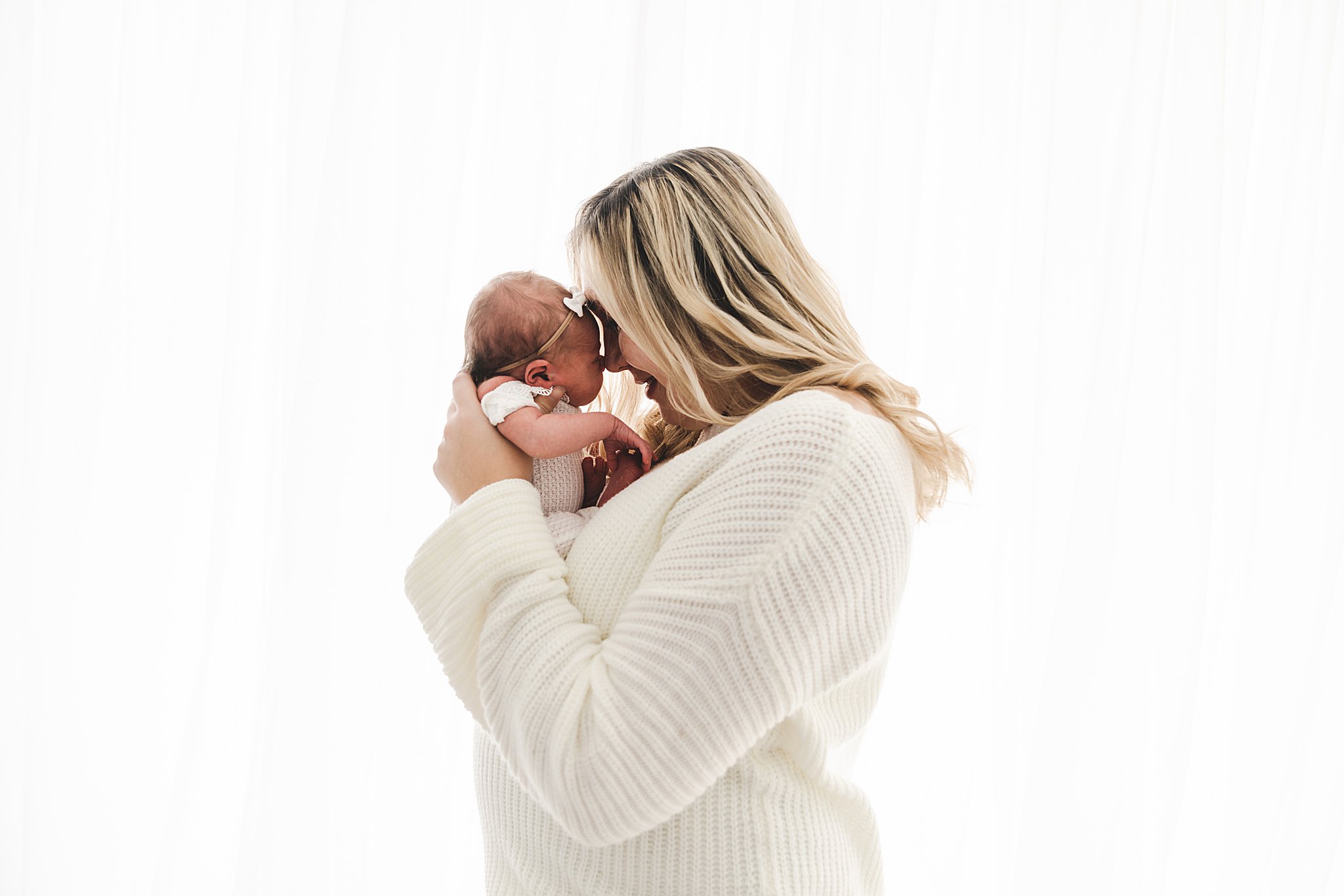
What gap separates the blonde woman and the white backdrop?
2.47 ft

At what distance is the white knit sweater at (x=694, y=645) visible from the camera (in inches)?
33.4

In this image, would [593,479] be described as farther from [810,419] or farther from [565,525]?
[810,419]

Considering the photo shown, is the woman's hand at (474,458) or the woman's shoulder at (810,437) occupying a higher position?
the woman's shoulder at (810,437)

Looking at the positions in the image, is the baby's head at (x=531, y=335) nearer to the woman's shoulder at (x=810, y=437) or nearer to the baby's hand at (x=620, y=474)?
the baby's hand at (x=620, y=474)

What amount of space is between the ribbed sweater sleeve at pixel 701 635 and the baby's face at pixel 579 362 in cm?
34

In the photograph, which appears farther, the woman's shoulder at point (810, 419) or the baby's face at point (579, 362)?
the baby's face at point (579, 362)

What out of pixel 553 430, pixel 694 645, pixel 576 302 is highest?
pixel 576 302

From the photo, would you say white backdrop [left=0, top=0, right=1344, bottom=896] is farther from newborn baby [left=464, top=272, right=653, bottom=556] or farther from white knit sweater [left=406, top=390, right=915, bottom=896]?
white knit sweater [left=406, top=390, right=915, bottom=896]

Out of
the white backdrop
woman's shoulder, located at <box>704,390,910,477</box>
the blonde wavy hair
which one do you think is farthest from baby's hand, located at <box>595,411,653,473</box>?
the white backdrop

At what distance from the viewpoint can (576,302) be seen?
1.20 meters

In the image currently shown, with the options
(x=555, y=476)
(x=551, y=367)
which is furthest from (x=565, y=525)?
(x=551, y=367)

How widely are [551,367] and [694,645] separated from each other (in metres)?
0.49

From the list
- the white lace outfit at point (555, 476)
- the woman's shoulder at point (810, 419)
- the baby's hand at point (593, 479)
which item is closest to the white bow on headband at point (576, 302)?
the white lace outfit at point (555, 476)

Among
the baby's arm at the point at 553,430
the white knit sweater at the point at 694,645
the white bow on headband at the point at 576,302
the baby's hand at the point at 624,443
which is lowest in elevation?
the white knit sweater at the point at 694,645
